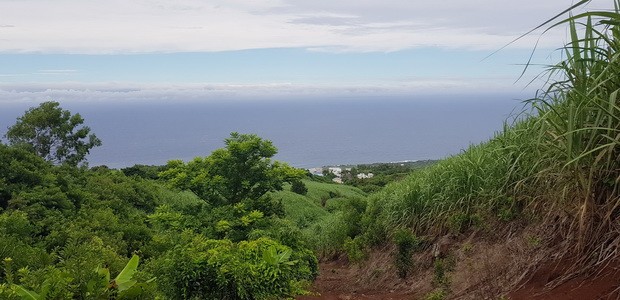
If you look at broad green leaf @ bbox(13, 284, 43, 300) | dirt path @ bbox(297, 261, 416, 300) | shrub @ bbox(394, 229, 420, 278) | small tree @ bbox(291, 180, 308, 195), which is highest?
broad green leaf @ bbox(13, 284, 43, 300)

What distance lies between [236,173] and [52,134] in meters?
12.4

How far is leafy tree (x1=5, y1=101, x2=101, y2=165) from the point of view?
18891 mm

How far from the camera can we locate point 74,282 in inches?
134

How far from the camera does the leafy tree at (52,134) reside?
18.9 meters

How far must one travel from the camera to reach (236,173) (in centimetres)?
977

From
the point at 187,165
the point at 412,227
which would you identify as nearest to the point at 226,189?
the point at 187,165

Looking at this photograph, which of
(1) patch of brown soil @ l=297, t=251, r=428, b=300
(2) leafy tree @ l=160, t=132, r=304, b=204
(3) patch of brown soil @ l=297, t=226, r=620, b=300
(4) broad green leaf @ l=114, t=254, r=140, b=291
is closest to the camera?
(4) broad green leaf @ l=114, t=254, r=140, b=291

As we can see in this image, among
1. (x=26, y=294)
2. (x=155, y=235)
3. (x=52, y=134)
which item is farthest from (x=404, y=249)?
(x=52, y=134)

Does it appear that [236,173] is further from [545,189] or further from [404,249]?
[545,189]

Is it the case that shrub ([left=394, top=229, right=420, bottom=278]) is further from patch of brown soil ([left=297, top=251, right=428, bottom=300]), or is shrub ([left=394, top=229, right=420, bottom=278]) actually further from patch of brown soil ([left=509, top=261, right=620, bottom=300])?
patch of brown soil ([left=509, top=261, right=620, bottom=300])

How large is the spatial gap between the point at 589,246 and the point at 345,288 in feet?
13.8

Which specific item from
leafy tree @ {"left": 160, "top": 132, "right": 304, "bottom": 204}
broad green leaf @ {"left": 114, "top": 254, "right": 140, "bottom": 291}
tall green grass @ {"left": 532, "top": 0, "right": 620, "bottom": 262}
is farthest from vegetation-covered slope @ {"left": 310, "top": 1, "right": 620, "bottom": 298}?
broad green leaf @ {"left": 114, "top": 254, "right": 140, "bottom": 291}

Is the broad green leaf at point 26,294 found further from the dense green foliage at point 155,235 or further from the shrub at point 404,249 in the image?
the shrub at point 404,249

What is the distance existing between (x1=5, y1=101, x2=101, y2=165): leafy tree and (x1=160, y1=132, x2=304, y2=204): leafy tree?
10396 millimetres
